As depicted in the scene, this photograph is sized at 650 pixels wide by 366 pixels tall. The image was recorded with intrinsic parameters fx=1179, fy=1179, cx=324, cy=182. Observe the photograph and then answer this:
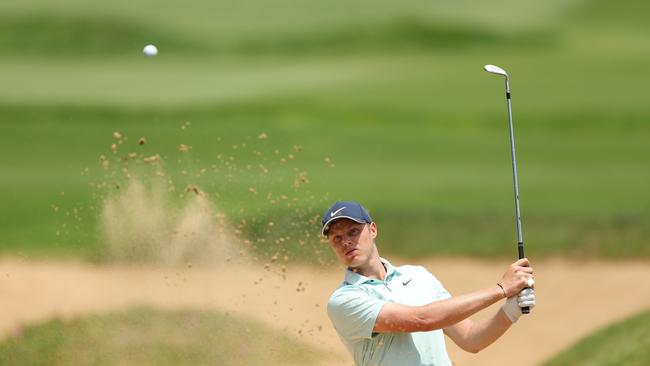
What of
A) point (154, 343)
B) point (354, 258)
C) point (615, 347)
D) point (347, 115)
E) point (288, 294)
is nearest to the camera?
point (354, 258)

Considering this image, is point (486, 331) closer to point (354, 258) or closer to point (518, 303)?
point (518, 303)

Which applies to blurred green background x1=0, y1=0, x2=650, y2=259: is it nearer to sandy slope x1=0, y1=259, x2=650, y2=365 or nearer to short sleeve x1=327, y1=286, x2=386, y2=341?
sandy slope x1=0, y1=259, x2=650, y2=365

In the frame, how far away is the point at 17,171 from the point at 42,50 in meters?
5.97

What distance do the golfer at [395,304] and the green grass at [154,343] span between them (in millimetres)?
2617

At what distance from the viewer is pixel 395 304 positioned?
3.68m

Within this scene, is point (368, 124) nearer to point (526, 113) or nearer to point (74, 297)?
point (526, 113)

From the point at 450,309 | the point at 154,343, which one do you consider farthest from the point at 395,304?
the point at 154,343

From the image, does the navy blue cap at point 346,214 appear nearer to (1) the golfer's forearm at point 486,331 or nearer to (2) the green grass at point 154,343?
(1) the golfer's forearm at point 486,331

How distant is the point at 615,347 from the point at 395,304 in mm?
4004

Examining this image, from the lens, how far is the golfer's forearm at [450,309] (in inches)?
141

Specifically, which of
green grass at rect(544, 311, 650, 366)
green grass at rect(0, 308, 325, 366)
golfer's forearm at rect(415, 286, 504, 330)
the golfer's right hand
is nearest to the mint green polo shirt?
golfer's forearm at rect(415, 286, 504, 330)

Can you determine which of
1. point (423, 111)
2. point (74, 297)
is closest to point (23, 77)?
point (423, 111)

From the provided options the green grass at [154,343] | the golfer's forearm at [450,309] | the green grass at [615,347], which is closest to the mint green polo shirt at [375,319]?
the golfer's forearm at [450,309]

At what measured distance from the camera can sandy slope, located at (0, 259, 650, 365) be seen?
789 centimetres
